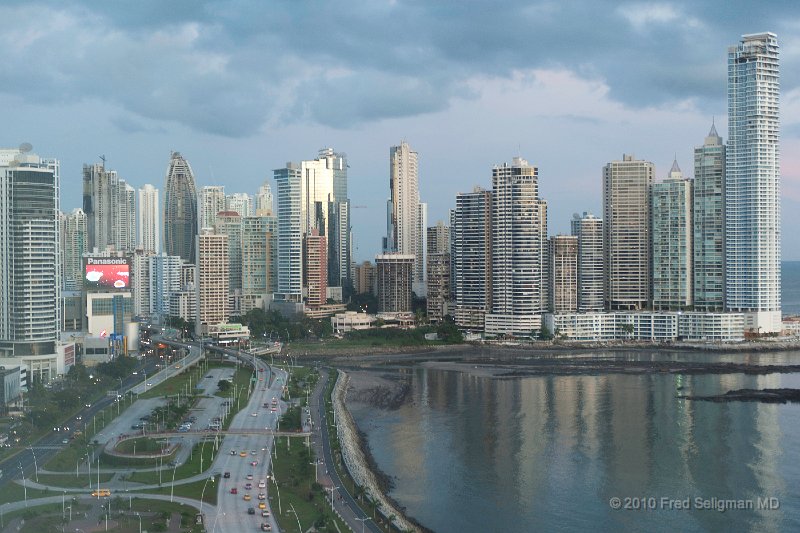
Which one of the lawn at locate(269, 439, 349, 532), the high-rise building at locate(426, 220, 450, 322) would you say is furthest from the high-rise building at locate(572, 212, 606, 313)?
the lawn at locate(269, 439, 349, 532)

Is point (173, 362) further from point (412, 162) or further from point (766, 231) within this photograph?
point (412, 162)

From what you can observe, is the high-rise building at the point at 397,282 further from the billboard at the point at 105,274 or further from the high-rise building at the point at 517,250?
the billboard at the point at 105,274

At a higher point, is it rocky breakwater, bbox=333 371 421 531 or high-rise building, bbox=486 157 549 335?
high-rise building, bbox=486 157 549 335

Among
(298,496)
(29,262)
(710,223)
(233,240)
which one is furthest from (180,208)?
(298,496)

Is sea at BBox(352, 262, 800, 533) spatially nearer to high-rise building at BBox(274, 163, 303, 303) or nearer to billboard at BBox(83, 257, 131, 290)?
billboard at BBox(83, 257, 131, 290)

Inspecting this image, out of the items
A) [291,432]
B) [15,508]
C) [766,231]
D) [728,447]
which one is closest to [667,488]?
[728,447]

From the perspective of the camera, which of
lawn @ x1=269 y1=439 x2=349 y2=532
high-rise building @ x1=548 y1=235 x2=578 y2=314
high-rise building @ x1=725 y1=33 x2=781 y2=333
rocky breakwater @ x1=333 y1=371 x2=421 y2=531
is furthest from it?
high-rise building @ x1=548 y1=235 x2=578 y2=314

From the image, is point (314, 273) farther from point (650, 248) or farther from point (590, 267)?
point (650, 248)
